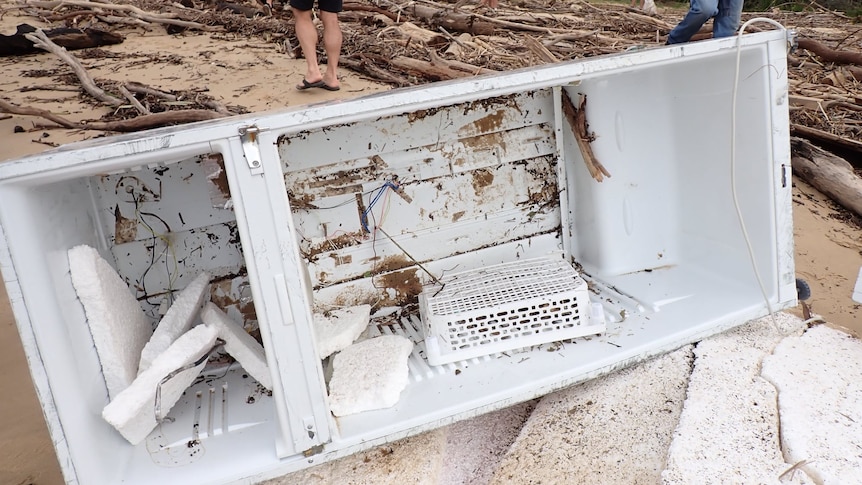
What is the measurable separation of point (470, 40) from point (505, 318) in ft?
13.0

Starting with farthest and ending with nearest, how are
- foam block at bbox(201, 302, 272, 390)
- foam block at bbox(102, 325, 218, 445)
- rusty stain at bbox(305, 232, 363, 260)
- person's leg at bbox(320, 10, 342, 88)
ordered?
person's leg at bbox(320, 10, 342, 88) → rusty stain at bbox(305, 232, 363, 260) → foam block at bbox(201, 302, 272, 390) → foam block at bbox(102, 325, 218, 445)

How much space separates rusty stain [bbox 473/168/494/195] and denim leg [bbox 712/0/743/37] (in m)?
1.74

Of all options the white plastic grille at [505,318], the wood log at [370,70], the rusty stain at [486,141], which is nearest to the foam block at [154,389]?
the white plastic grille at [505,318]

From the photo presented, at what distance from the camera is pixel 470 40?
5.24 meters

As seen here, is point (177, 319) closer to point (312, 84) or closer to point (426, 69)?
point (312, 84)

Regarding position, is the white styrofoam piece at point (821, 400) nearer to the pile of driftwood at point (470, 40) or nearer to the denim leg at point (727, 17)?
the pile of driftwood at point (470, 40)

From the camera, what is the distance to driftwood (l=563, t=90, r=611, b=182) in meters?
2.18

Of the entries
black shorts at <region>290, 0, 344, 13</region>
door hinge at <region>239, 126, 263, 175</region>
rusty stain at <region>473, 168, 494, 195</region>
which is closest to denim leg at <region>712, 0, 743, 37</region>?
rusty stain at <region>473, 168, 494, 195</region>

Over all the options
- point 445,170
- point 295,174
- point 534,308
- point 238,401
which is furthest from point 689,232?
point 238,401

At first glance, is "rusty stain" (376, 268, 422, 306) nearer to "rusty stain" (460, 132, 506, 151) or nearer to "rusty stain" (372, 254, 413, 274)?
"rusty stain" (372, 254, 413, 274)

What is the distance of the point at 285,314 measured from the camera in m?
1.34

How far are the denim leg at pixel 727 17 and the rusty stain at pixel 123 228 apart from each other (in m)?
2.88

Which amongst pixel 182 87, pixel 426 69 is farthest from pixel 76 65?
pixel 426 69

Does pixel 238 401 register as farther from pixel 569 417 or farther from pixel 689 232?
pixel 689 232
